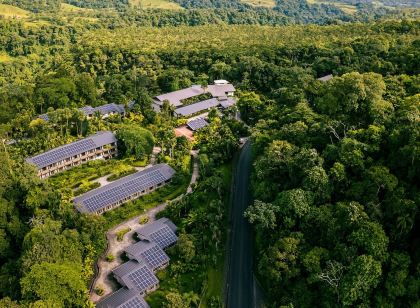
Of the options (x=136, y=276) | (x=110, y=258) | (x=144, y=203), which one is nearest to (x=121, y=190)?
(x=144, y=203)

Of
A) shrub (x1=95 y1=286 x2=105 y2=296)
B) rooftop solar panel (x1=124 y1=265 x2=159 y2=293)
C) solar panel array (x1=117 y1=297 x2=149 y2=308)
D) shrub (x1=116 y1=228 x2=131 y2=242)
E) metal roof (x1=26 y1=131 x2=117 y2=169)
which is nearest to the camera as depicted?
solar panel array (x1=117 y1=297 x2=149 y2=308)

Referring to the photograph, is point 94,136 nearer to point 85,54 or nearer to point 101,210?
point 101,210

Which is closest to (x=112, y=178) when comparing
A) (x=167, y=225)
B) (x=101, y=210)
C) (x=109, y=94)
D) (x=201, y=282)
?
(x=101, y=210)

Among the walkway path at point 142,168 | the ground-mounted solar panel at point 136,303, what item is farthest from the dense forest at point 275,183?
the ground-mounted solar panel at point 136,303

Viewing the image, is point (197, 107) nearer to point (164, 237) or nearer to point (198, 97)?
point (198, 97)

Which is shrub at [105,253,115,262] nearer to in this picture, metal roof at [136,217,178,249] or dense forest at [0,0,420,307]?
dense forest at [0,0,420,307]

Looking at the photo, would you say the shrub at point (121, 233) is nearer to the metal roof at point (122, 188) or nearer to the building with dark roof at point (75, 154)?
the metal roof at point (122, 188)

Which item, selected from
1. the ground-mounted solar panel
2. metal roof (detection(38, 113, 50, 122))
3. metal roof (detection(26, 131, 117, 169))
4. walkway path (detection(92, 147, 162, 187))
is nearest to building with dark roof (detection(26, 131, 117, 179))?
metal roof (detection(26, 131, 117, 169))
